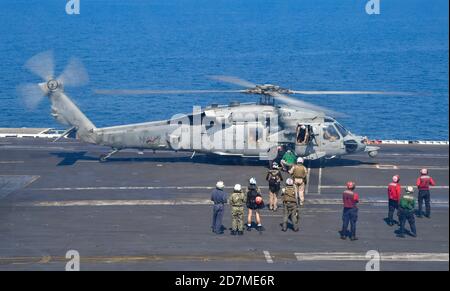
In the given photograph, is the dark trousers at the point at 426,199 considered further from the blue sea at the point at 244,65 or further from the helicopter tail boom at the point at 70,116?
the helicopter tail boom at the point at 70,116

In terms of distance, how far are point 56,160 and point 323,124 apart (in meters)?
13.8

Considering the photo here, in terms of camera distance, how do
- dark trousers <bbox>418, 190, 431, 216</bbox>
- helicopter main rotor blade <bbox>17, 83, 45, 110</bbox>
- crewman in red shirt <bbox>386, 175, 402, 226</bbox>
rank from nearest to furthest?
1. crewman in red shirt <bbox>386, 175, 402, 226</bbox>
2. dark trousers <bbox>418, 190, 431, 216</bbox>
3. helicopter main rotor blade <bbox>17, 83, 45, 110</bbox>

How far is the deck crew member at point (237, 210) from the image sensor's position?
2603 centimetres

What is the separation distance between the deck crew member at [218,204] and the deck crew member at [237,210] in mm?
336

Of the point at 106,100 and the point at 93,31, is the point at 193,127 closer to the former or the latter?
the point at 106,100

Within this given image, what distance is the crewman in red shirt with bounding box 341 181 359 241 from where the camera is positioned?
25.6 m

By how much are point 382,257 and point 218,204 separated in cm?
568

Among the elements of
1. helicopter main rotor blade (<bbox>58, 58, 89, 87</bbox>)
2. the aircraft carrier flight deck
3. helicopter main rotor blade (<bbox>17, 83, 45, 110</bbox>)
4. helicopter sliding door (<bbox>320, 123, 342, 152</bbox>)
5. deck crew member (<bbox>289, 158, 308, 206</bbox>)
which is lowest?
the aircraft carrier flight deck

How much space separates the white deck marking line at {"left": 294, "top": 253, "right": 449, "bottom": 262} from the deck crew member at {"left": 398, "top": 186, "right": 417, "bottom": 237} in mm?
1890

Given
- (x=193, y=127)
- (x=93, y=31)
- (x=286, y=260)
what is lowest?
(x=286, y=260)

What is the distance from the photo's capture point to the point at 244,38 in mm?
168750

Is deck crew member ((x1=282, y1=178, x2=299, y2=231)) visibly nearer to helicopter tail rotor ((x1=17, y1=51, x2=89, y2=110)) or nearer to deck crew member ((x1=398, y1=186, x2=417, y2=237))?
deck crew member ((x1=398, y1=186, x2=417, y2=237))

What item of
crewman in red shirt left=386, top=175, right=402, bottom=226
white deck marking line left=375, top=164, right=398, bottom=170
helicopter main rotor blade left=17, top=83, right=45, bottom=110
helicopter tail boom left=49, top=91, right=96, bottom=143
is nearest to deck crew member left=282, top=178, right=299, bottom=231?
crewman in red shirt left=386, top=175, right=402, bottom=226

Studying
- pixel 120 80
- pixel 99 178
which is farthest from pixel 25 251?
pixel 120 80
